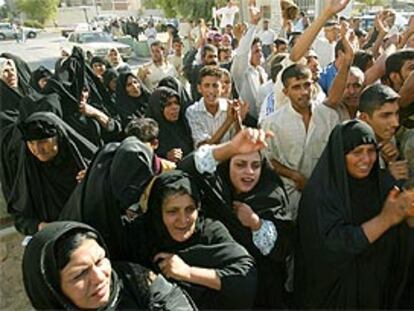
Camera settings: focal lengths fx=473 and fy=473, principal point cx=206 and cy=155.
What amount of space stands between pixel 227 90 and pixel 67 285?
2.63 meters

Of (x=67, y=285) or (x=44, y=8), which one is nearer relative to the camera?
(x=67, y=285)

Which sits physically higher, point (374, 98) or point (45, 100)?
point (374, 98)

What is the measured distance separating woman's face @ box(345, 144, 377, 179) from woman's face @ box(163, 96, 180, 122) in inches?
70.0

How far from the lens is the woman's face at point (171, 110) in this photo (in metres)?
3.72

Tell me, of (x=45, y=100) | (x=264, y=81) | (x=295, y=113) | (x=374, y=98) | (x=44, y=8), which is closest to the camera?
(x=374, y=98)

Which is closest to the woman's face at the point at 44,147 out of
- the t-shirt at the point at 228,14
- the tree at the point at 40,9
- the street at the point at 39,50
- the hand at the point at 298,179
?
the hand at the point at 298,179

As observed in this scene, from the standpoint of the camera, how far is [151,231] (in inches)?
86.9

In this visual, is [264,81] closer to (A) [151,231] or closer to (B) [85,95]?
(B) [85,95]

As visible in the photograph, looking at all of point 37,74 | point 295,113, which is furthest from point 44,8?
point 295,113

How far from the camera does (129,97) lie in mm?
4699

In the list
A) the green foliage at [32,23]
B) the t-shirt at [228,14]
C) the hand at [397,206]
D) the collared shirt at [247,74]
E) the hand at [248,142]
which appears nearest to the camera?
the hand at [397,206]

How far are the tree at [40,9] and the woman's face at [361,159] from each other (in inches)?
961

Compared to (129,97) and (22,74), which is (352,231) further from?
(22,74)

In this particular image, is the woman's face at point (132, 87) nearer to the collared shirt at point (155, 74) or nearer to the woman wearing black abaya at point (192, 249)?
the collared shirt at point (155, 74)
